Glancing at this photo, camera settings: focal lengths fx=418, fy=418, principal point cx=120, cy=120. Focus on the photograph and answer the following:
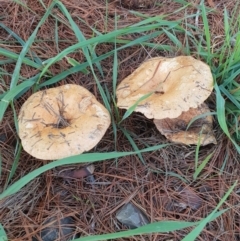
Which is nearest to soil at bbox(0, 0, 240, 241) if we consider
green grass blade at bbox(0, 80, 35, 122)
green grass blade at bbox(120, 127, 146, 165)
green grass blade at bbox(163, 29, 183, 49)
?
green grass blade at bbox(120, 127, 146, 165)

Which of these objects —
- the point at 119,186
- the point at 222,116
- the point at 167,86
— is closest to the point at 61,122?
the point at 119,186

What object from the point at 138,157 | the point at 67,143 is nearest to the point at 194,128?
the point at 138,157

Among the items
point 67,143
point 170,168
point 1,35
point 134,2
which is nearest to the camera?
point 67,143

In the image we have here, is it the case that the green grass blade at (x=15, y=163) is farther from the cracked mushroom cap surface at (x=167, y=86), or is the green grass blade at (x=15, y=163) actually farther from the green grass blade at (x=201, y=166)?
the green grass blade at (x=201, y=166)

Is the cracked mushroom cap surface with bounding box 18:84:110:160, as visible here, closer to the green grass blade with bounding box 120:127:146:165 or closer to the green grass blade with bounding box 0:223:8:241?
the green grass blade with bounding box 120:127:146:165

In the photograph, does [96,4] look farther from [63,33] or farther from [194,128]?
[194,128]

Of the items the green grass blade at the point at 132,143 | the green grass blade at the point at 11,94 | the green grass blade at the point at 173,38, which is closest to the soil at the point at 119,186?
the green grass blade at the point at 132,143

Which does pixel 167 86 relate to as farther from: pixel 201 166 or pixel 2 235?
pixel 2 235
